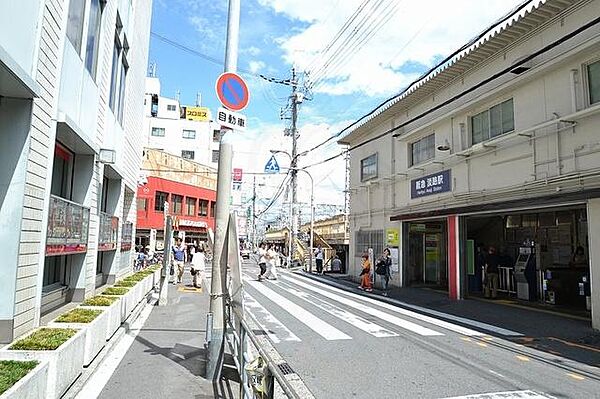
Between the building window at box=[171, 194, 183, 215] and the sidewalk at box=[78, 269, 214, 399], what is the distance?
34191 millimetres

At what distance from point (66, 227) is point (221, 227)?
3.97 meters

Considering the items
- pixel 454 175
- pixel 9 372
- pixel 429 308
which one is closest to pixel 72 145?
pixel 9 372

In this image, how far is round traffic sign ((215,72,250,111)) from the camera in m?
5.90

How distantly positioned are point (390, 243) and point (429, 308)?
574cm

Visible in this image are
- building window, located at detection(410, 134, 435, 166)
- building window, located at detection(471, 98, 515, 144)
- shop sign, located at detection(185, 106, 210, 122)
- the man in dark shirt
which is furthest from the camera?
shop sign, located at detection(185, 106, 210, 122)

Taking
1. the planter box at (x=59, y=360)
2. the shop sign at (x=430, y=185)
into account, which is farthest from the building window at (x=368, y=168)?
the planter box at (x=59, y=360)

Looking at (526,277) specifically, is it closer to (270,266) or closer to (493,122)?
(493,122)

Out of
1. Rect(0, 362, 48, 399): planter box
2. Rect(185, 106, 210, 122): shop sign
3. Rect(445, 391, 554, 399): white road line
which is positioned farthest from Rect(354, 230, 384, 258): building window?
Rect(185, 106, 210, 122): shop sign

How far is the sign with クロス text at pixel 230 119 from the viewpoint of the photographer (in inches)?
234

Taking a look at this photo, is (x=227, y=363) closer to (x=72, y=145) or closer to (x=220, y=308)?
(x=220, y=308)

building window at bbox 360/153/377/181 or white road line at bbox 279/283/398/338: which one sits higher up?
building window at bbox 360/153/377/181

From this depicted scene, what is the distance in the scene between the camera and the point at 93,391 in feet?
16.1

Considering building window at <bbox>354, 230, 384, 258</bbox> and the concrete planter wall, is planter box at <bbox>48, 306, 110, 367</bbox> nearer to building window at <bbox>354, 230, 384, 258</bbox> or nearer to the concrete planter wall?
the concrete planter wall

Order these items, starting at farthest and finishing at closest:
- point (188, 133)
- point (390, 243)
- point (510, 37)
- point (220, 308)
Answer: point (188, 133), point (390, 243), point (510, 37), point (220, 308)
